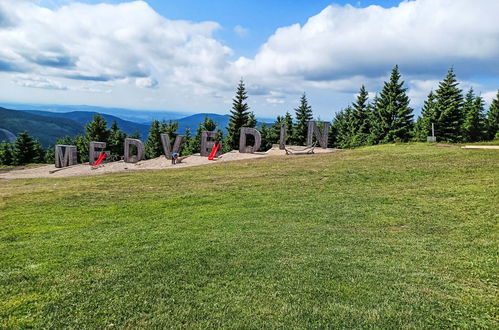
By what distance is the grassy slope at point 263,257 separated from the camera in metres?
5.09

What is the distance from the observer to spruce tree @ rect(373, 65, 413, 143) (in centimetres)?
5062

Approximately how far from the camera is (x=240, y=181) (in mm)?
18156

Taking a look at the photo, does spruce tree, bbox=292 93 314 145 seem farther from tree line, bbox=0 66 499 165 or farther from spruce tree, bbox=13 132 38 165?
spruce tree, bbox=13 132 38 165

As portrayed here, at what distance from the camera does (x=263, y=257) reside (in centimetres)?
737

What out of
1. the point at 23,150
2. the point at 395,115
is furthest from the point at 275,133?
the point at 23,150

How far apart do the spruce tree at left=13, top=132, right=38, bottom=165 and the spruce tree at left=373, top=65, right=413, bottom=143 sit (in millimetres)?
64483

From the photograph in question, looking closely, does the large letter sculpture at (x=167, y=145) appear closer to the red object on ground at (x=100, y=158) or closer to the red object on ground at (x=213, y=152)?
the red object on ground at (x=213, y=152)

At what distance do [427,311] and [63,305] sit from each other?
6291 mm

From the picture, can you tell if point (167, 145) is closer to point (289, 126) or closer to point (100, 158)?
point (100, 158)

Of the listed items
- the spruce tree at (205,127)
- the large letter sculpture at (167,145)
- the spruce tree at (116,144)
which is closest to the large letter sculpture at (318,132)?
the large letter sculpture at (167,145)

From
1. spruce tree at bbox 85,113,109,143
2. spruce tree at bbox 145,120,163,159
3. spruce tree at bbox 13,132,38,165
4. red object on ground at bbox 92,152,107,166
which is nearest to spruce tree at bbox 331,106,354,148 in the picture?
spruce tree at bbox 145,120,163,159

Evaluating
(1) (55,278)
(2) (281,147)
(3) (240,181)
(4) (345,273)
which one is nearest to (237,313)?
(4) (345,273)

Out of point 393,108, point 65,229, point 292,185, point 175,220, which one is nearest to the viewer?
point 65,229

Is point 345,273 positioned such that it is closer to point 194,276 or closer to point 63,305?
point 194,276
